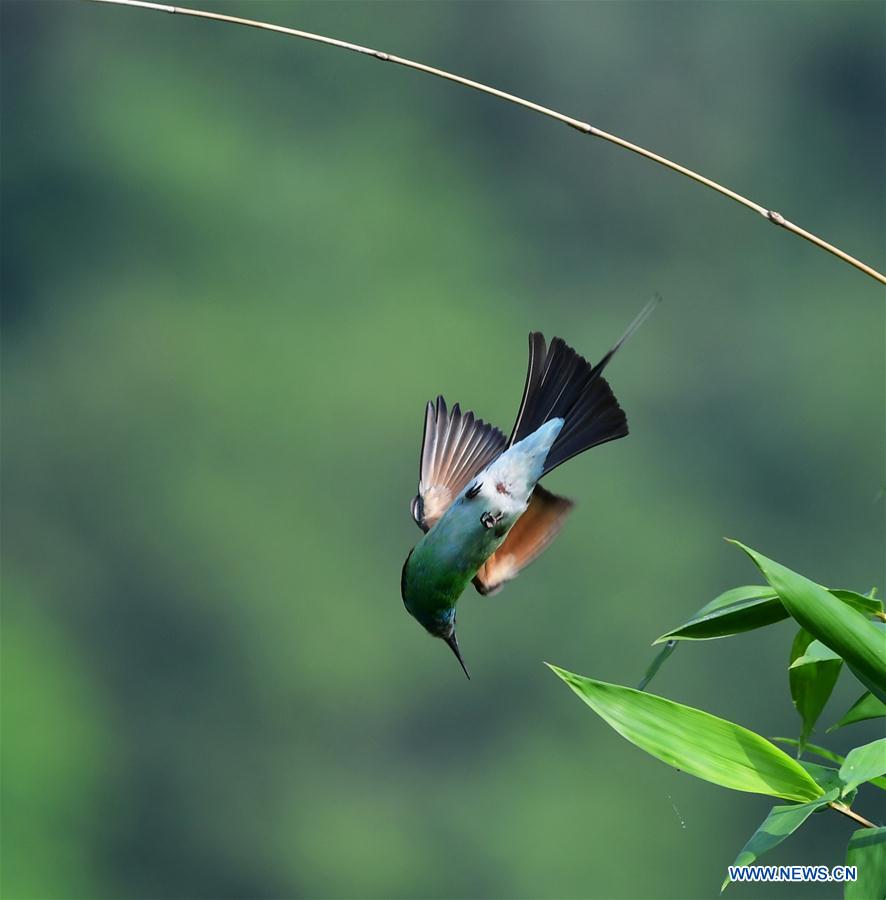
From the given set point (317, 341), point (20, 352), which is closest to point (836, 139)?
point (317, 341)

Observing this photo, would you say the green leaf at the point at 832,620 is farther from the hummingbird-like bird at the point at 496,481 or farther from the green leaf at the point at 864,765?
the hummingbird-like bird at the point at 496,481

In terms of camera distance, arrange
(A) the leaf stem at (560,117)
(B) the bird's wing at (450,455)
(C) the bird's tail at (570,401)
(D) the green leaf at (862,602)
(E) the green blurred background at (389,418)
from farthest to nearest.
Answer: (E) the green blurred background at (389,418) → (B) the bird's wing at (450,455) → (C) the bird's tail at (570,401) → (D) the green leaf at (862,602) → (A) the leaf stem at (560,117)

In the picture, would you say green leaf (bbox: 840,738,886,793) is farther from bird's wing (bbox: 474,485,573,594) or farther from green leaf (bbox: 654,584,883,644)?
bird's wing (bbox: 474,485,573,594)

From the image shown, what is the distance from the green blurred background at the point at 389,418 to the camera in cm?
1002

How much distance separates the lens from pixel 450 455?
902 mm

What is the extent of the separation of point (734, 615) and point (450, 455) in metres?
0.27

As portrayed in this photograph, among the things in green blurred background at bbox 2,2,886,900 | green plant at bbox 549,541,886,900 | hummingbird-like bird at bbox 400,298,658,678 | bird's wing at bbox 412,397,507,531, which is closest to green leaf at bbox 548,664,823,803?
green plant at bbox 549,541,886,900

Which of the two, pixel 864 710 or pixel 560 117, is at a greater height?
pixel 560 117

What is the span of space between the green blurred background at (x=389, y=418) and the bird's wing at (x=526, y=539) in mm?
6834

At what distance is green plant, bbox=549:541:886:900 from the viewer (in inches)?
23.5

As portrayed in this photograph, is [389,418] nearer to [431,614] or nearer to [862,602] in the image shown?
[431,614]

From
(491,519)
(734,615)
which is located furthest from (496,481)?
(734,615)

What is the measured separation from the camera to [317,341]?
12320mm

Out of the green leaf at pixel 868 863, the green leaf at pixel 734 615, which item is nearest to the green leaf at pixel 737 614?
the green leaf at pixel 734 615
